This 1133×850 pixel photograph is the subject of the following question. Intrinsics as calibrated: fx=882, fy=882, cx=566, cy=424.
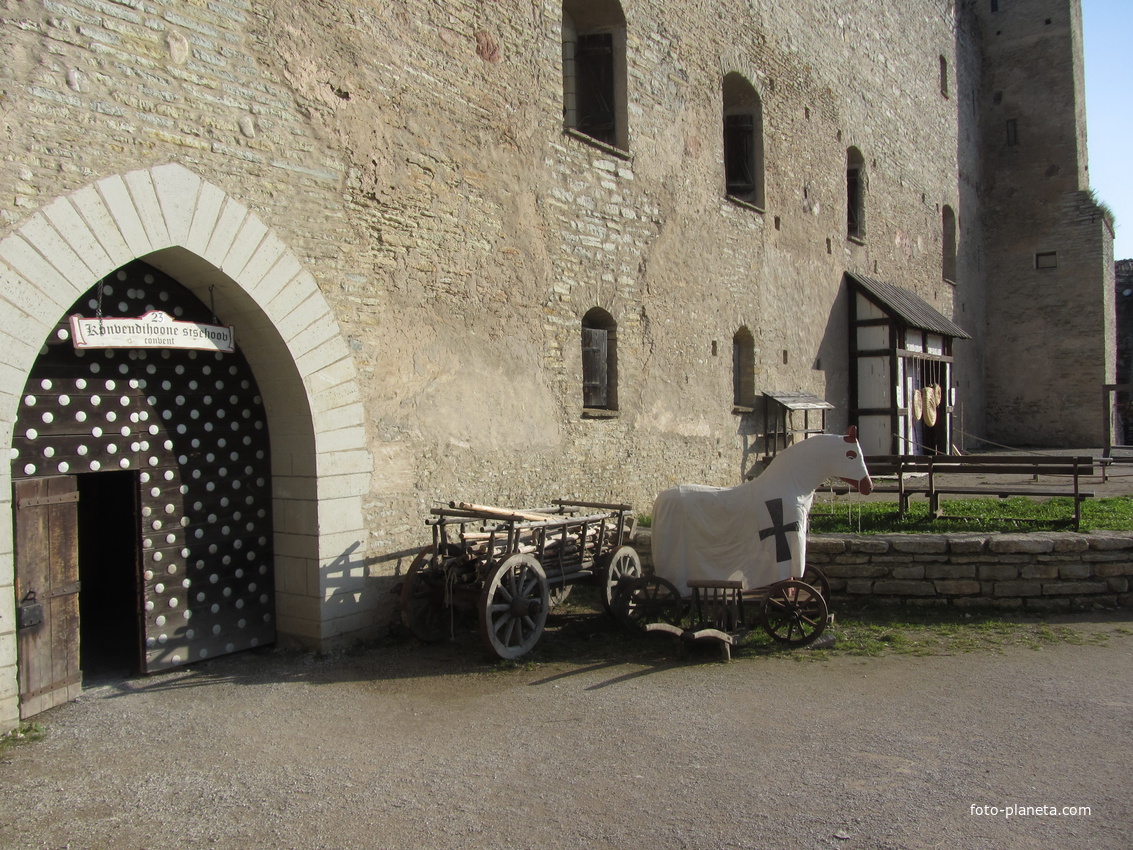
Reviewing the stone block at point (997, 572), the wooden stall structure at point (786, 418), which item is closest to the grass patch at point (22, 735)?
the stone block at point (997, 572)

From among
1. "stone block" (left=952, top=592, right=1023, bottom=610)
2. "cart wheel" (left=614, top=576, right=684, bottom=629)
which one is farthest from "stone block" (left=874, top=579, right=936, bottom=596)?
"cart wheel" (left=614, top=576, right=684, bottom=629)

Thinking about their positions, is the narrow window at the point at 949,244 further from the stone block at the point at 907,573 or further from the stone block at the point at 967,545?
the stone block at the point at 907,573

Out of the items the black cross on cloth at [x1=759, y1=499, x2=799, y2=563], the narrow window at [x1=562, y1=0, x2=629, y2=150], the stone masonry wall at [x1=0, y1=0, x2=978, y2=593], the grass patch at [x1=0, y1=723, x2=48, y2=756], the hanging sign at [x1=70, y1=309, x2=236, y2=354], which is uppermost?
the narrow window at [x1=562, y1=0, x2=629, y2=150]

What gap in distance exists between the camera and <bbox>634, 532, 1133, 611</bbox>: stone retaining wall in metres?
7.92

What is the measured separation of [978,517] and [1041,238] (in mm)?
16423

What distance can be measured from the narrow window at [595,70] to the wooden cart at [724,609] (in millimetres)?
5554

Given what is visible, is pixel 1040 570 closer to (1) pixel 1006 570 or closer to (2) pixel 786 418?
(1) pixel 1006 570

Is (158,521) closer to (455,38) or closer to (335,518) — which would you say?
(335,518)

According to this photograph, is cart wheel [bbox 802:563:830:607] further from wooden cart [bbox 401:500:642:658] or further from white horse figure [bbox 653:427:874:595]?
wooden cart [bbox 401:500:642:658]

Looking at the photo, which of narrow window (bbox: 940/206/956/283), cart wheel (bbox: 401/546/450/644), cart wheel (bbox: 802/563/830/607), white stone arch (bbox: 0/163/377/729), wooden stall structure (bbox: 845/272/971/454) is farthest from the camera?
narrow window (bbox: 940/206/956/283)

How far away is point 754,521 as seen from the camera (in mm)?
6949

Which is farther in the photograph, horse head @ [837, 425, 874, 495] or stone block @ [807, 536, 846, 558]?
stone block @ [807, 536, 846, 558]

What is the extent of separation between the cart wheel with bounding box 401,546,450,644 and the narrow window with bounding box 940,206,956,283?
693 inches

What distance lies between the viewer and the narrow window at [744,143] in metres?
13.0
